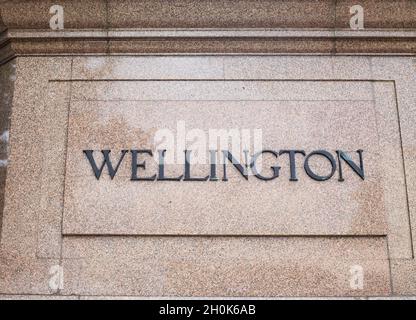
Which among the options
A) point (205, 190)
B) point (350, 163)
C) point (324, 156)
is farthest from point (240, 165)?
point (350, 163)

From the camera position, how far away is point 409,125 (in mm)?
7133

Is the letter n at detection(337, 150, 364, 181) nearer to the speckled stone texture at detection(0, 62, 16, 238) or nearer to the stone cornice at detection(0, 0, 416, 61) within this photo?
the stone cornice at detection(0, 0, 416, 61)

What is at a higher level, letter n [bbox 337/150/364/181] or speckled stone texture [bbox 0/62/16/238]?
speckled stone texture [bbox 0/62/16/238]

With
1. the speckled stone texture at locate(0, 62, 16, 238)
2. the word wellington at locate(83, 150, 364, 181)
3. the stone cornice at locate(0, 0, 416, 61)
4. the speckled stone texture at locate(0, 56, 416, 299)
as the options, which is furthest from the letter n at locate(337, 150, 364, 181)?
the speckled stone texture at locate(0, 62, 16, 238)

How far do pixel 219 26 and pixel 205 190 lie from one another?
222cm

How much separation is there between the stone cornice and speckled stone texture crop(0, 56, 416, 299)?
0.17 m

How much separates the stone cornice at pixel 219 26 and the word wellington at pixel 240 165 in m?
1.43

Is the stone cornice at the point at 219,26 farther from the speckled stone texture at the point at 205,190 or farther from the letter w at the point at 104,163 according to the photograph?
the letter w at the point at 104,163

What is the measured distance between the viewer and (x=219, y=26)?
743 cm

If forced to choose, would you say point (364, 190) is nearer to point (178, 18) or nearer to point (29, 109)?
point (178, 18)

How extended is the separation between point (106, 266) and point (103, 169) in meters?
1.21

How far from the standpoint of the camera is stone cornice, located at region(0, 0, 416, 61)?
7398mm

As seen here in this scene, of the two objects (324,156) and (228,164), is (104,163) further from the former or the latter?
(324,156)

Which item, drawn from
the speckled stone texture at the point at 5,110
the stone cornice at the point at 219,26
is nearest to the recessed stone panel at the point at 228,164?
the stone cornice at the point at 219,26
